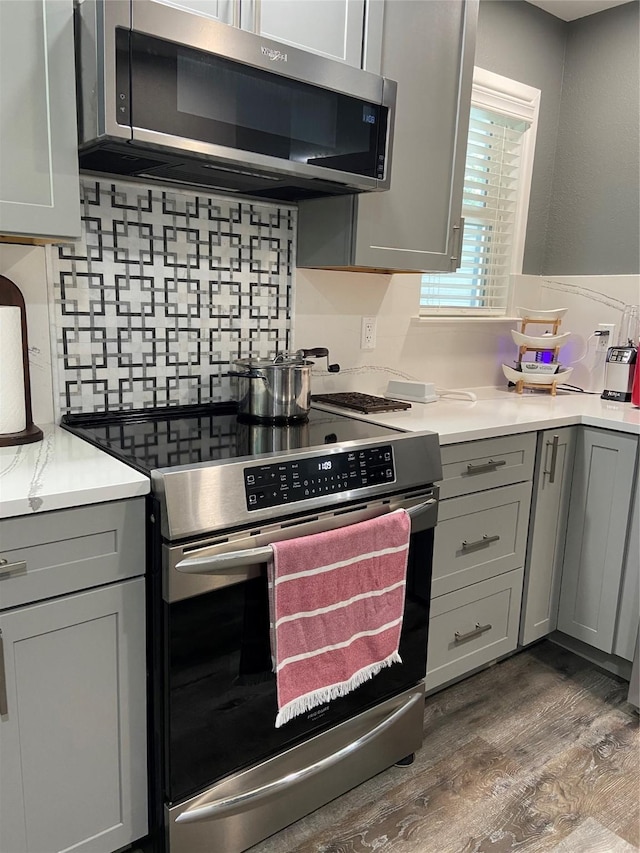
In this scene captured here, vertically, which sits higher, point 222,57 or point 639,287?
point 222,57

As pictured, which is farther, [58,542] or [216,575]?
[216,575]

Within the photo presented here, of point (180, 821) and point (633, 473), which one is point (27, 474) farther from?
point (633, 473)

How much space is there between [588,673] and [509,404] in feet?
3.39

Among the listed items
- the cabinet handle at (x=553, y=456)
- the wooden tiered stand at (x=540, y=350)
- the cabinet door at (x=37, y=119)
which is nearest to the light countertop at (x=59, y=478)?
the cabinet door at (x=37, y=119)

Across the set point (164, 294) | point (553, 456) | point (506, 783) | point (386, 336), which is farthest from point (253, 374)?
point (506, 783)

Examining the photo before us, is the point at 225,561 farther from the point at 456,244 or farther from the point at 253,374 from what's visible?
the point at 456,244

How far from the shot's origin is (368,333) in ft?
8.14

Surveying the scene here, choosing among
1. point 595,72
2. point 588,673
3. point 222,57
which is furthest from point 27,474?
point 595,72

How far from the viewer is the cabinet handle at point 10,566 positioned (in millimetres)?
1201

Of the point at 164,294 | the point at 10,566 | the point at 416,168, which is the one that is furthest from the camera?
the point at 416,168

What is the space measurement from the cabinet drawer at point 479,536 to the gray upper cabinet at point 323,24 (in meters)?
1.30

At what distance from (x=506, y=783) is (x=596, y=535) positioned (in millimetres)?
909

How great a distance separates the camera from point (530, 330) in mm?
3096

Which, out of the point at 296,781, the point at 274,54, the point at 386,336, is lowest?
the point at 296,781
